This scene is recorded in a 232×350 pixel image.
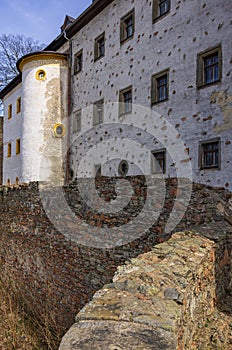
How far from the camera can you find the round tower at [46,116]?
1786cm

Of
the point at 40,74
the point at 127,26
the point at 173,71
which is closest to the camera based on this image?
the point at 173,71

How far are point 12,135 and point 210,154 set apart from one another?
16.3 metres

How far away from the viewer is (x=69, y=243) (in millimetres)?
8477

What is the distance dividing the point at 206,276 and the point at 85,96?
13.1 metres

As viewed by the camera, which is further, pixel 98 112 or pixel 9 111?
pixel 9 111

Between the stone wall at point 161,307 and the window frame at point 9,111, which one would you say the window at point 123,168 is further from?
the window frame at point 9,111

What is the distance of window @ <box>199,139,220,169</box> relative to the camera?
32.8ft

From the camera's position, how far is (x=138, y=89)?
1300cm

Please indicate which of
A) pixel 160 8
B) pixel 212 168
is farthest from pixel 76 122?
pixel 212 168

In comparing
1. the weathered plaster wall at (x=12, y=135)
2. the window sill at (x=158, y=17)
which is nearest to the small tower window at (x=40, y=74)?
the weathered plaster wall at (x=12, y=135)

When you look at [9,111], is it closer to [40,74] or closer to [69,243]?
[40,74]

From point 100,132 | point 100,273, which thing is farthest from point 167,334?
point 100,132

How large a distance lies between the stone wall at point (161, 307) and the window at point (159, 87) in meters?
7.62

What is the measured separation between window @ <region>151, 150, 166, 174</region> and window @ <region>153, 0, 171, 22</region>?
4.64 meters
